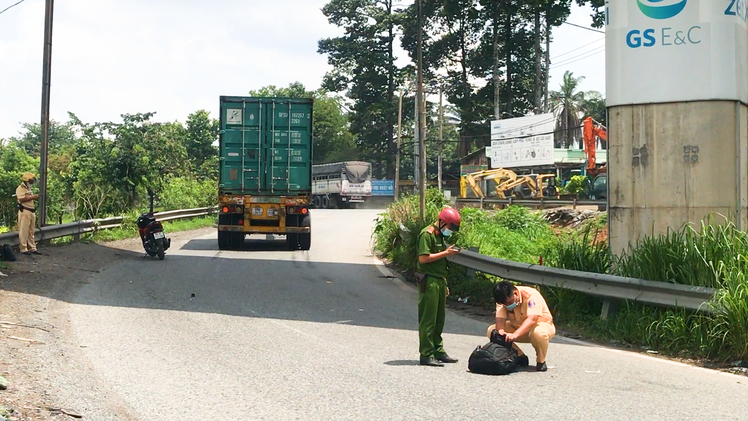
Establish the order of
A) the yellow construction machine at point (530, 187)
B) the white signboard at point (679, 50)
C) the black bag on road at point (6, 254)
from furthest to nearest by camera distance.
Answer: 1. the yellow construction machine at point (530, 187)
2. the black bag on road at point (6, 254)
3. the white signboard at point (679, 50)

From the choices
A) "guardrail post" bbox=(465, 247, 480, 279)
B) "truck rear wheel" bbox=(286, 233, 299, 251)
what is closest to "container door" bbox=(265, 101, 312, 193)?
"truck rear wheel" bbox=(286, 233, 299, 251)

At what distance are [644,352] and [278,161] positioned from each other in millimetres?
→ 14433

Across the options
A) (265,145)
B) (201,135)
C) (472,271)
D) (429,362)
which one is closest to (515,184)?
(265,145)

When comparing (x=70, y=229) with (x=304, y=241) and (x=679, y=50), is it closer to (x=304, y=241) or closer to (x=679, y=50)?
(x=304, y=241)

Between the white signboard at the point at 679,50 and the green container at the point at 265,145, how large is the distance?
11.1 m

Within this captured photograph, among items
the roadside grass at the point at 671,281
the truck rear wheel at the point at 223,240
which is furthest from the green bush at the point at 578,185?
the roadside grass at the point at 671,281

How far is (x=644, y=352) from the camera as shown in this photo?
9.63 m

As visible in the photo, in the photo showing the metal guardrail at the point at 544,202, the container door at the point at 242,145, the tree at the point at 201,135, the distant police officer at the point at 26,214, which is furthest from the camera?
the tree at the point at 201,135

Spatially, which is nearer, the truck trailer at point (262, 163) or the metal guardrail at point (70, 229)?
the metal guardrail at point (70, 229)

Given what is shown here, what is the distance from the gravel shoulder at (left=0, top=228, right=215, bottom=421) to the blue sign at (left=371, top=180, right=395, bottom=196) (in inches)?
1891

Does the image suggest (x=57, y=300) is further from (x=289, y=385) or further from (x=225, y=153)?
(x=225, y=153)

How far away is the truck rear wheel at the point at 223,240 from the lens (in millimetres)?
22703

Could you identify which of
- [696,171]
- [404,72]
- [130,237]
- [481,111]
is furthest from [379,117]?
[696,171]

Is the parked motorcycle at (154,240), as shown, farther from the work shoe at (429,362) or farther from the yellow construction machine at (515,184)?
the yellow construction machine at (515,184)
